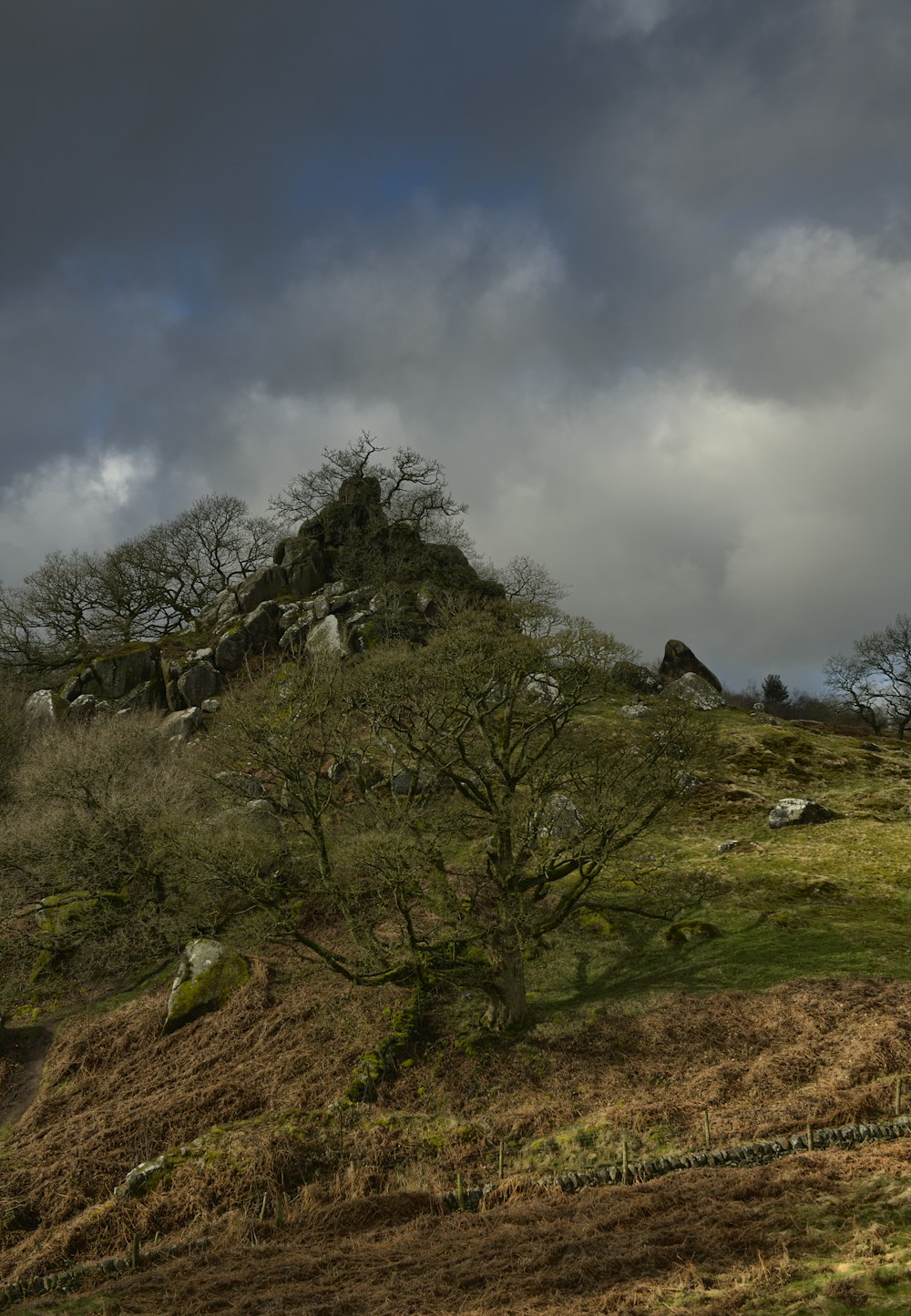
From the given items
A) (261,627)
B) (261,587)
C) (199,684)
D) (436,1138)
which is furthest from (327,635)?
→ (436,1138)

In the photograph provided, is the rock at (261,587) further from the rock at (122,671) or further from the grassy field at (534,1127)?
the grassy field at (534,1127)

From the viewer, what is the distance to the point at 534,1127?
52.0ft

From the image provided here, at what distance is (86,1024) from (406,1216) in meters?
17.9

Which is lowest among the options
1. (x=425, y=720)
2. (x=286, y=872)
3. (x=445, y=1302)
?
(x=445, y=1302)

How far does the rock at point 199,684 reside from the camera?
5725 centimetres

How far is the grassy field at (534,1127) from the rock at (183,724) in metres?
25.6

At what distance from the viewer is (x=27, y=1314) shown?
11188 mm

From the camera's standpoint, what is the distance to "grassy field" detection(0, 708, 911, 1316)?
367 inches

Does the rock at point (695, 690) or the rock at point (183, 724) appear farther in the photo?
the rock at point (695, 690)

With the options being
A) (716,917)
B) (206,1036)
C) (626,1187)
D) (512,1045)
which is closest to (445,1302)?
(626,1187)

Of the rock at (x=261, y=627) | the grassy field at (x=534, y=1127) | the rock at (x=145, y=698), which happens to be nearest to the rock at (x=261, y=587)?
the rock at (x=261, y=627)

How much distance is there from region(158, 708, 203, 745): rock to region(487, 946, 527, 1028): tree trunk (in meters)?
36.5

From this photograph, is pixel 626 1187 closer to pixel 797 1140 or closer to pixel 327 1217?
pixel 797 1140

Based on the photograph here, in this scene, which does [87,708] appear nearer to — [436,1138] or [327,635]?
[327,635]
